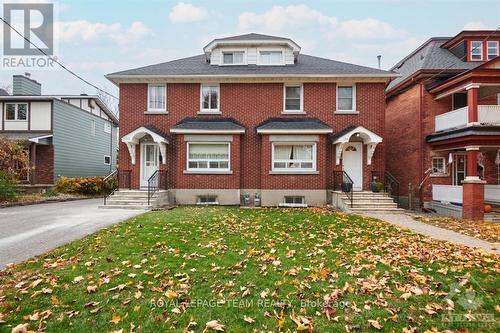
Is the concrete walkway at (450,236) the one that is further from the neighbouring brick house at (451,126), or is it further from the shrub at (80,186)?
the shrub at (80,186)

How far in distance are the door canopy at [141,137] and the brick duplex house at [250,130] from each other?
51 millimetres

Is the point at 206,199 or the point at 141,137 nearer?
the point at 206,199

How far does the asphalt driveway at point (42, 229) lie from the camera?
6.41m

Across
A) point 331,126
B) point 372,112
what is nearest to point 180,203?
point 331,126

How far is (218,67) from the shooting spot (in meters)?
16.6

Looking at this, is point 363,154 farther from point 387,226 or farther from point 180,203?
point 180,203

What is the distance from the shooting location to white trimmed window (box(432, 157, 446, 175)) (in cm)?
1522

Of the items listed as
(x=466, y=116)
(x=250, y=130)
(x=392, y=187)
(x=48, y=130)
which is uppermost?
(x=48, y=130)

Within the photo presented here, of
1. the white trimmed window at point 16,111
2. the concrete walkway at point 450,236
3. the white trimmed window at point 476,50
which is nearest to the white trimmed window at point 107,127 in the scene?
the white trimmed window at point 16,111

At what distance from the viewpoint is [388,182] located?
17.2 metres

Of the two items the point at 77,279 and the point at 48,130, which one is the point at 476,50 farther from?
the point at 48,130

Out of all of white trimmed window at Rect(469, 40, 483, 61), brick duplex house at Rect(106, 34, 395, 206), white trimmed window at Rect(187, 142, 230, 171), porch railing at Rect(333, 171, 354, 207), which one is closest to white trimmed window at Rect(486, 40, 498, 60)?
white trimmed window at Rect(469, 40, 483, 61)

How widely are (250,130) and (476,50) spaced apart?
1346 centimetres

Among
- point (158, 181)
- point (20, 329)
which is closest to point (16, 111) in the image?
point (158, 181)
